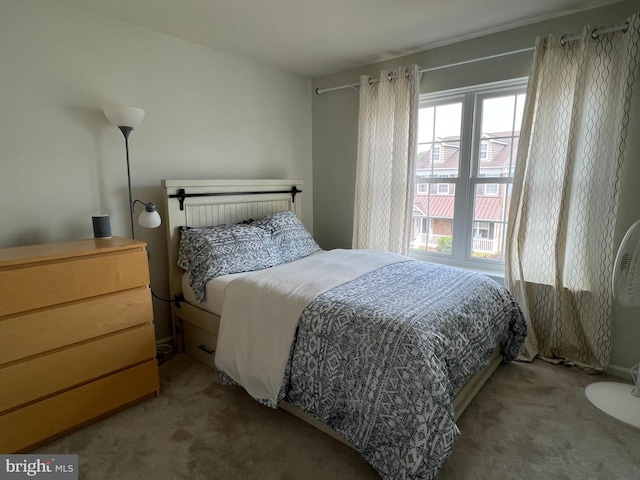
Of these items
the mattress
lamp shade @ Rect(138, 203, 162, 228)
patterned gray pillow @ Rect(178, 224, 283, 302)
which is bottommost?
the mattress

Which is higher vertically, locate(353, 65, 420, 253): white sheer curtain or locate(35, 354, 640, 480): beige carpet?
locate(353, 65, 420, 253): white sheer curtain

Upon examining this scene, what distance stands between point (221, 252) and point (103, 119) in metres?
1.16

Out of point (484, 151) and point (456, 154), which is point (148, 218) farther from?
point (484, 151)

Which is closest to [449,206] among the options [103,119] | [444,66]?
[444,66]

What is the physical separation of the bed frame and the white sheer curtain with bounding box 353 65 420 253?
911mm

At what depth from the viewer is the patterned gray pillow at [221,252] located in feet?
7.59

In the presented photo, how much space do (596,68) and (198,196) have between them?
2.80m

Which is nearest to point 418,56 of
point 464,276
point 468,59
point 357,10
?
point 468,59

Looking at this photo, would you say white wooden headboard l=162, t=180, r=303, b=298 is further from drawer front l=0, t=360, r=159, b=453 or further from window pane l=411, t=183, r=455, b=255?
window pane l=411, t=183, r=455, b=255

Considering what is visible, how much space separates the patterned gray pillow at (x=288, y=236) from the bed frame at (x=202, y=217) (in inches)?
9.8

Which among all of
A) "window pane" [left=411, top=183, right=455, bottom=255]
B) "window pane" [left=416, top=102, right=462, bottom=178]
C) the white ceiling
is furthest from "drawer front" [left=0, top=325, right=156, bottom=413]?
"window pane" [left=416, top=102, right=462, bottom=178]

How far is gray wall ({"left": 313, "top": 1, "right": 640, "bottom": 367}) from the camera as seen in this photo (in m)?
2.16

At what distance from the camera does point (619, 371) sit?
7.47 ft

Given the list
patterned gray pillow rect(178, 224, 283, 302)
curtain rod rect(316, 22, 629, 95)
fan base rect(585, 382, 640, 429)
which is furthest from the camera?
patterned gray pillow rect(178, 224, 283, 302)
